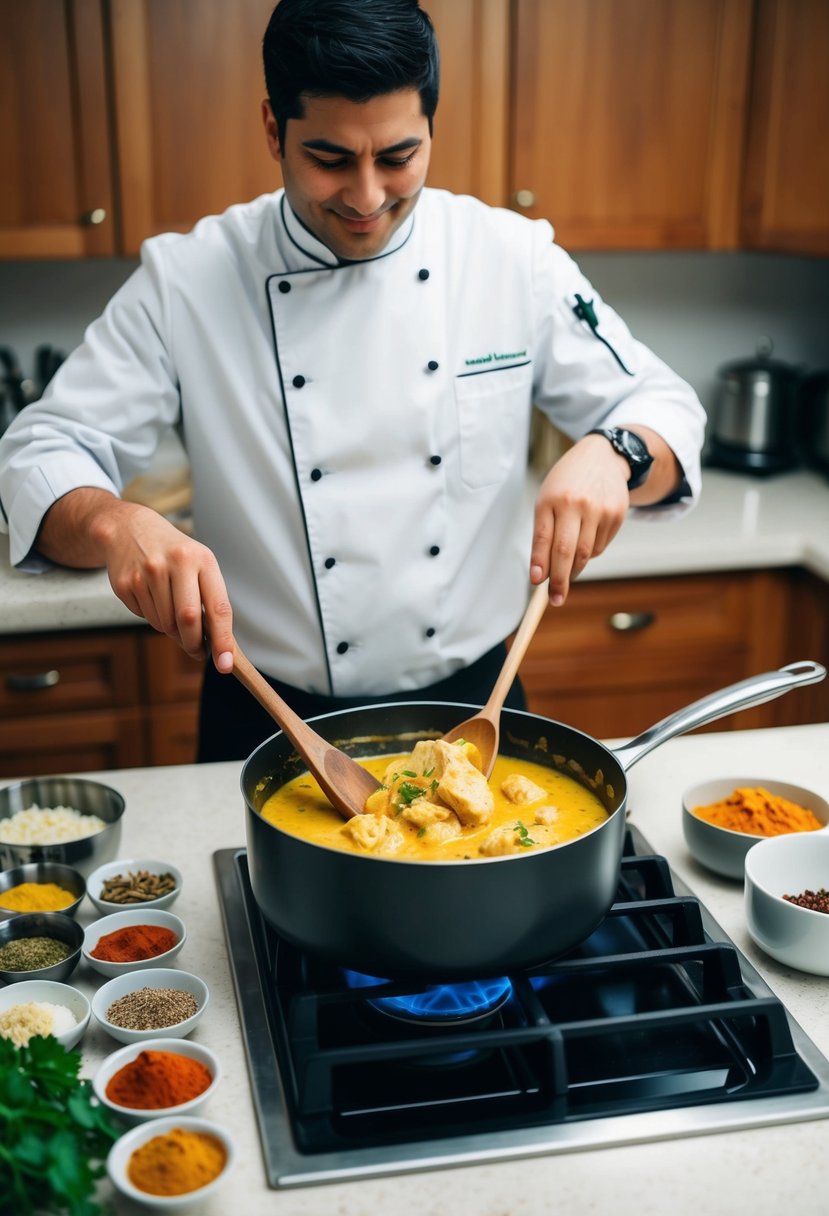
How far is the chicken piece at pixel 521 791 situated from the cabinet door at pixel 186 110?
1815 mm

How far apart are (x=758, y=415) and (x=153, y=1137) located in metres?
2.60

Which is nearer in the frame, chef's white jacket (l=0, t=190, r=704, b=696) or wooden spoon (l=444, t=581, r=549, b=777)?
wooden spoon (l=444, t=581, r=549, b=777)

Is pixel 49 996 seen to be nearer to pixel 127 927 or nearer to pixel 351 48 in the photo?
pixel 127 927

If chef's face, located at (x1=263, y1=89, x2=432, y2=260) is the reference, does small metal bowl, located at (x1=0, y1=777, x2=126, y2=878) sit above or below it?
below

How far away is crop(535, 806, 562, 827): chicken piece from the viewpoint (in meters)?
1.16

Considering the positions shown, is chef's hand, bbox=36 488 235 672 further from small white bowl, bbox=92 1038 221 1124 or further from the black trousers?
the black trousers

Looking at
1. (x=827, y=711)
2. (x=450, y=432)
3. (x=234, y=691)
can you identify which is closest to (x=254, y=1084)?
(x=234, y=691)

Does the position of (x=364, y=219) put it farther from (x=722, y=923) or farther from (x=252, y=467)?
(x=722, y=923)

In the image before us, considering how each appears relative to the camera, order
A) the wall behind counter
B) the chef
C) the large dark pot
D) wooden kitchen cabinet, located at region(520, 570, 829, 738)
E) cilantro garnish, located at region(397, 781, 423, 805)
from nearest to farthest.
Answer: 1. the large dark pot
2. cilantro garnish, located at region(397, 781, 423, 805)
3. the chef
4. wooden kitchen cabinet, located at region(520, 570, 829, 738)
5. the wall behind counter

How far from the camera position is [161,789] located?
1.50m

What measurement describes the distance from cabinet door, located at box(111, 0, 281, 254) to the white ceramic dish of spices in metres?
1.79

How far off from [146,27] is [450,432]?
1306mm

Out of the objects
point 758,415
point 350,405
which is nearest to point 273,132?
point 350,405

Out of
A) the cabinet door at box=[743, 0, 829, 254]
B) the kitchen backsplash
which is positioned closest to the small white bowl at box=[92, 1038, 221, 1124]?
the cabinet door at box=[743, 0, 829, 254]
